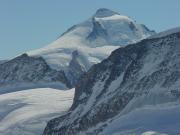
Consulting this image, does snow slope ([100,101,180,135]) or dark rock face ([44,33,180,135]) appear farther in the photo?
dark rock face ([44,33,180,135])

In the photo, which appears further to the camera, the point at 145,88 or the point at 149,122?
the point at 145,88

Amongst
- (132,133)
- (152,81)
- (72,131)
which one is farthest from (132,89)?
(132,133)

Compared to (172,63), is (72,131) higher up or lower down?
lower down

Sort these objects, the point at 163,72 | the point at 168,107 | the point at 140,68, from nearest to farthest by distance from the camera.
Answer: the point at 168,107, the point at 163,72, the point at 140,68

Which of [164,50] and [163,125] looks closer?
[163,125]

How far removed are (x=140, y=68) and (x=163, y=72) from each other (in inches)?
588

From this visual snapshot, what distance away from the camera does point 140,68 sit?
19900 cm

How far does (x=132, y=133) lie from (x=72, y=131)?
36953mm

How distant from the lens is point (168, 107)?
171750 millimetres

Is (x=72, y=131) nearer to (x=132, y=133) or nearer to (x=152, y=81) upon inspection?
(x=152, y=81)

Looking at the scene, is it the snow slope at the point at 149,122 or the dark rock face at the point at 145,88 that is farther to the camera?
the dark rock face at the point at 145,88

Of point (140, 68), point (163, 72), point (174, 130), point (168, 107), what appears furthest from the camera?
point (140, 68)

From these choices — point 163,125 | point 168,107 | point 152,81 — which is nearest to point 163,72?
point 152,81

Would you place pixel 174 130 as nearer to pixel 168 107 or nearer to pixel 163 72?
pixel 168 107
